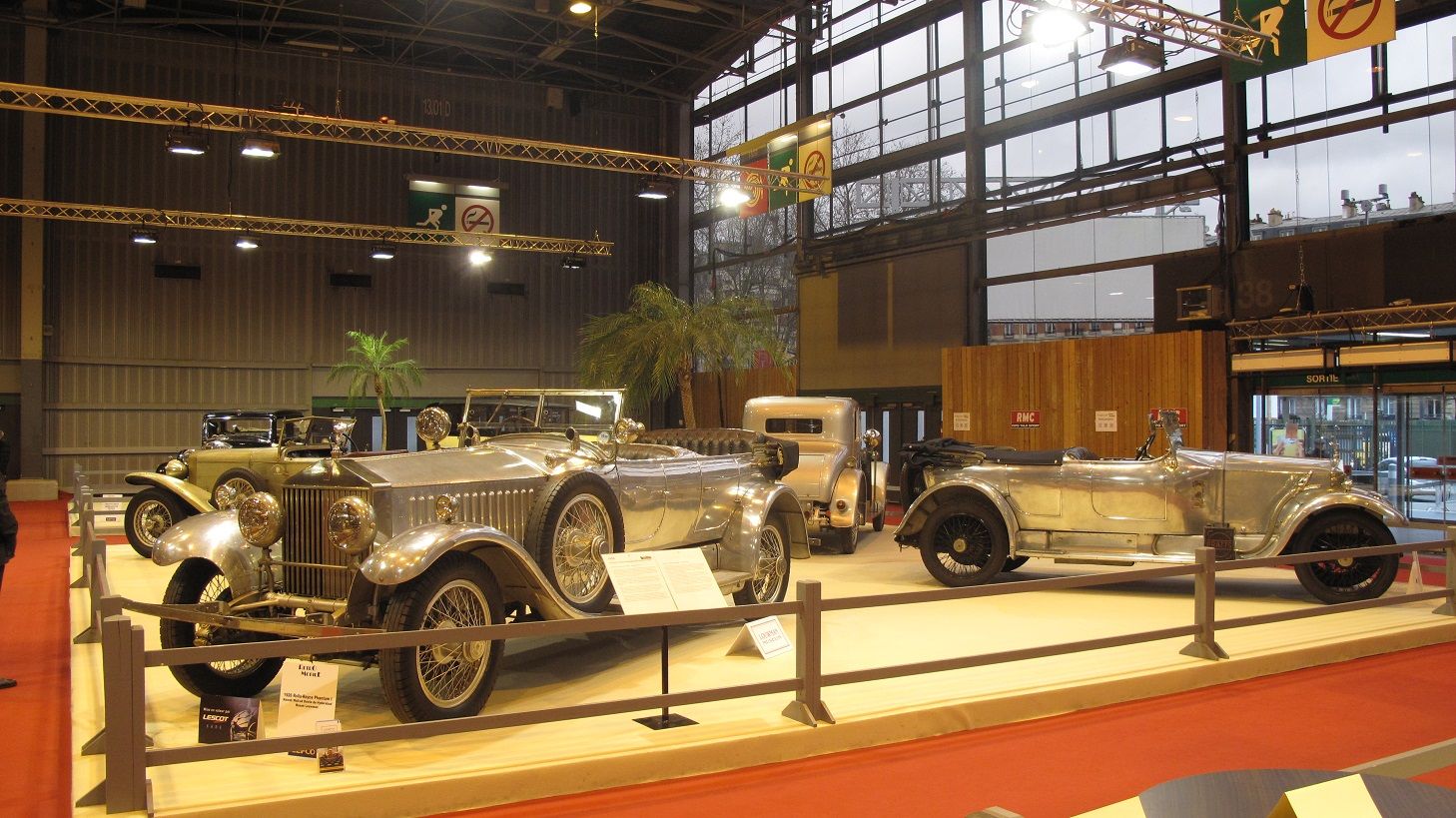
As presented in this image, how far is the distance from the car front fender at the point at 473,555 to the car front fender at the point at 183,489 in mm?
7914

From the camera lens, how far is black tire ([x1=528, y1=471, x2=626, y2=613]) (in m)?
5.80

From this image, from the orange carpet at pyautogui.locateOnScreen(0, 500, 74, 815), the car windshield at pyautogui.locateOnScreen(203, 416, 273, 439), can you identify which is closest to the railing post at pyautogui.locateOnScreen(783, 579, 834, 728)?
the orange carpet at pyautogui.locateOnScreen(0, 500, 74, 815)

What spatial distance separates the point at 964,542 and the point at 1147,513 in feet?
5.07

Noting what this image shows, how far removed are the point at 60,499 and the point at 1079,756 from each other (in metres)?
22.8

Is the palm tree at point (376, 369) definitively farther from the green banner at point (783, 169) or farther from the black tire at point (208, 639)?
the black tire at point (208, 639)

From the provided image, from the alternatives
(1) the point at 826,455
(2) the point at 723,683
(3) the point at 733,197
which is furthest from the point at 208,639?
(3) the point at 733,197

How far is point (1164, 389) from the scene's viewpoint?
14.2m

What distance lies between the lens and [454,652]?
5062 mm

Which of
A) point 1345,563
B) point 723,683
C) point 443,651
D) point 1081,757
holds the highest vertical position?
point 443,651

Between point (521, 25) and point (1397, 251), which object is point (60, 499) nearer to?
point (521, 25)

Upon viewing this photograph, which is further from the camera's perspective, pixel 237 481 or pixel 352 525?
pixel 237 481

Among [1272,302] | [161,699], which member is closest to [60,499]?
[161,699]

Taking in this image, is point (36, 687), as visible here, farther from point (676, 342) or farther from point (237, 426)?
point (676, 342)

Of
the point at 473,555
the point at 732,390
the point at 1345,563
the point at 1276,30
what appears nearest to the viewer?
the point at 473,555
